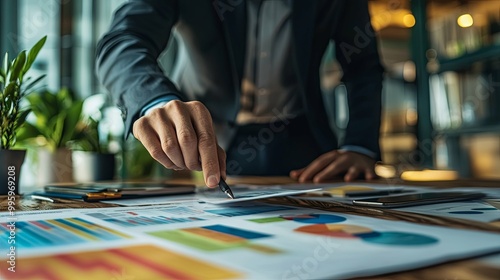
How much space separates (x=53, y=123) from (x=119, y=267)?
155 centimetres

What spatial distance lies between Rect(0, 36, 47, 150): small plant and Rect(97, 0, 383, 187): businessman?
34cm

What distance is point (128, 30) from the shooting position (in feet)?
3.53

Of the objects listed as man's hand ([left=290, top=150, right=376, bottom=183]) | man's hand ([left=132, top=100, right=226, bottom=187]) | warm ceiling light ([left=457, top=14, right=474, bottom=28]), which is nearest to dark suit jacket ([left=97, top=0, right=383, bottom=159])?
man's hand ([left=290, top=150, right=376, bottom=183])

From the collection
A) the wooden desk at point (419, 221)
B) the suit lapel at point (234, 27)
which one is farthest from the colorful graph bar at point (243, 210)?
the suit lapel at point (234, 27)

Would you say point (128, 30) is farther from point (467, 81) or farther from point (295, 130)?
point (467, 81)

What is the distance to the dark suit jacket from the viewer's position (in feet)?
3.74

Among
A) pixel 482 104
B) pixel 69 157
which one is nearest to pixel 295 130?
pixel 69 157

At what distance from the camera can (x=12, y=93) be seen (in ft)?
2.78

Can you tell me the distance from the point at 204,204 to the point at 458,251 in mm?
383

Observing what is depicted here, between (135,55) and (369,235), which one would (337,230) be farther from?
(135,55)

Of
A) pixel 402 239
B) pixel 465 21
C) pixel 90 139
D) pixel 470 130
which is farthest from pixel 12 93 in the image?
pixel 465 21

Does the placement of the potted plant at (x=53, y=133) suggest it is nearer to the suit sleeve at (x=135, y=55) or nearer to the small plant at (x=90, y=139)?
the small plant at (x=90, y=139)

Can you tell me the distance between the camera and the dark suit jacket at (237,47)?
1.14 metres

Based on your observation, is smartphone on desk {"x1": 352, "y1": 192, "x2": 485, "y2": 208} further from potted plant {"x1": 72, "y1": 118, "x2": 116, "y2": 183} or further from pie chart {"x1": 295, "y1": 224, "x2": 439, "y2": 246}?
potted plant {"x1": 72, "y1": 118, "x2": 116, "y2": 183}
